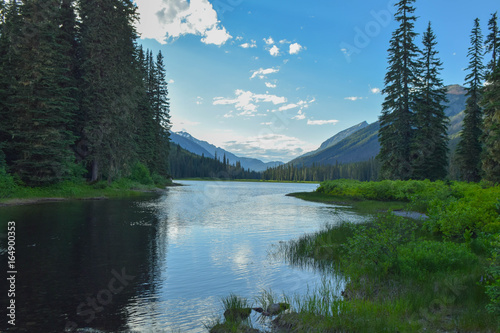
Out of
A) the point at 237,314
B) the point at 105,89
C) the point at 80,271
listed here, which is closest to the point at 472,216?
the point at 237,314

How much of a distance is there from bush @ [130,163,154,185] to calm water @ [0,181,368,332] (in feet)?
114

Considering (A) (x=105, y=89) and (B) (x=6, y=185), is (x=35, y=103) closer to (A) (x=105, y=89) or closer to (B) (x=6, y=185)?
(B) (x=6, y=185)

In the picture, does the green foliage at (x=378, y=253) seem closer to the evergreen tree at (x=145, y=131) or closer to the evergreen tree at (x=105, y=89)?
the evergreen tree at (x=105, y=89)

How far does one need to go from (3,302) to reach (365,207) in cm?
2851

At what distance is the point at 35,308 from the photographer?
6859 millimetres

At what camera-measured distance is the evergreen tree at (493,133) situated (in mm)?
23422

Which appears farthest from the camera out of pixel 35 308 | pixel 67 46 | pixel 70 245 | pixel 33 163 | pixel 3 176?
pixel 67 46

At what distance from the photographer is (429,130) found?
36.7 metres

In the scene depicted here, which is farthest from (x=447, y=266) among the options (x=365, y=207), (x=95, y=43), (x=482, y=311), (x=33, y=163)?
(x=95, y=43)

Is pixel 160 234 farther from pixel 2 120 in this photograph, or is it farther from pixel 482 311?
pixel 2 120

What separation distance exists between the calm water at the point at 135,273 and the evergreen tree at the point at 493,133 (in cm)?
1684

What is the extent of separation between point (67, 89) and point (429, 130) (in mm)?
42326

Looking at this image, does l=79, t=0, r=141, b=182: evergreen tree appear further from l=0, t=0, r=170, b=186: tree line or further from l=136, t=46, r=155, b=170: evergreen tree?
l=136, t=46, r=155, b=170: evergreen tree

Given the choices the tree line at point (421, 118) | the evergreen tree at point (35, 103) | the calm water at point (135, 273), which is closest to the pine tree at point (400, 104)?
the tree line at point (421, 118)
